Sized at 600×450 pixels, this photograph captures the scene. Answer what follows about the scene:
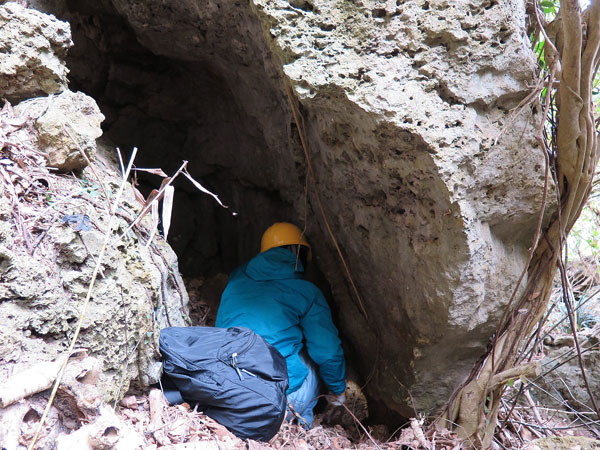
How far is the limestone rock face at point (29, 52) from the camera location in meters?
1.86

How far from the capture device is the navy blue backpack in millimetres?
1937

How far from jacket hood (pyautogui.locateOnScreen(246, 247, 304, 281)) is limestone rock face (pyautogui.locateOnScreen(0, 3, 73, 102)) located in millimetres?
1533

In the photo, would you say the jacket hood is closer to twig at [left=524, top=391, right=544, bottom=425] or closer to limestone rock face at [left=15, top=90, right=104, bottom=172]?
limestone rock face at [left=15, top=90, right=104, bottom=172]

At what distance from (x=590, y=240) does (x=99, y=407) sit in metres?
4.19

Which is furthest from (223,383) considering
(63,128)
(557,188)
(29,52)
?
(557,188)

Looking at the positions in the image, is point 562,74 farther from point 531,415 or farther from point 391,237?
point 531,415

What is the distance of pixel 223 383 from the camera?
1959 mm

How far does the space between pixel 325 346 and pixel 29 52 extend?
2.23 m

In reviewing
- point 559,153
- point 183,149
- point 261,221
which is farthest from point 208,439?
point 183,149

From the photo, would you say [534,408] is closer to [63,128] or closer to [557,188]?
[557,188]

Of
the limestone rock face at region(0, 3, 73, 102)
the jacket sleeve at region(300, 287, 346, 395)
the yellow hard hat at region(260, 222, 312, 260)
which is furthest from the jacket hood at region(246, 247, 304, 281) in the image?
the limestone rock face at region(0, 3, 73, 102)

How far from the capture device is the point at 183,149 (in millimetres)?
4195

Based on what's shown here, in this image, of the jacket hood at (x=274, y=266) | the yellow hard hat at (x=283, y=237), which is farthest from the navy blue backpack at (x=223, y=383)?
the yellow hard hat at (x=283, y=237)

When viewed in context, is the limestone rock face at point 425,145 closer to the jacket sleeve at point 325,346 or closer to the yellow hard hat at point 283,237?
the jacket sleeve at point 325,346
